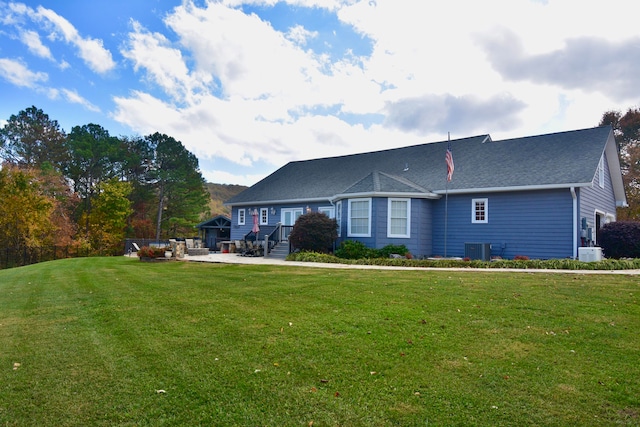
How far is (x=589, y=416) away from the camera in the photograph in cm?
302

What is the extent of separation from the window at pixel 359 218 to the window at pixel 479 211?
14.8 feet

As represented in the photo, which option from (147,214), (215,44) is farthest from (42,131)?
(215,44)

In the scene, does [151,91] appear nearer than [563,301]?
No

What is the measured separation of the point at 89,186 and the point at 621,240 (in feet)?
132

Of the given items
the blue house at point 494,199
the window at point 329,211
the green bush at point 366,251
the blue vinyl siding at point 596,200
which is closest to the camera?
the blue house at point 494,199

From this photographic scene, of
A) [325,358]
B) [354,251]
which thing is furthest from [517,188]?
[325,358]

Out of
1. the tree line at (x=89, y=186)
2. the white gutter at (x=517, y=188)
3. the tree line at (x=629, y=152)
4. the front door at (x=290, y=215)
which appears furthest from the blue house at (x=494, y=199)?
the tree line at (x=89, y=186)

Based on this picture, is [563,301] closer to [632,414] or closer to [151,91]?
[632,414]

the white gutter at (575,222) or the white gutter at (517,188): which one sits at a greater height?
the white gutter at (517,188)

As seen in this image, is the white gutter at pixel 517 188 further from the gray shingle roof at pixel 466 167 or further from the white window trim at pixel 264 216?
the white window trim at pixel 264 216

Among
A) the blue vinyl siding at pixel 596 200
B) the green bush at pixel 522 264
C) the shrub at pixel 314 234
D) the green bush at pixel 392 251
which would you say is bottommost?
the green bush at pixel 522 264

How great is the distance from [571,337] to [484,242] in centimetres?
1197

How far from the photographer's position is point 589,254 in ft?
42.8

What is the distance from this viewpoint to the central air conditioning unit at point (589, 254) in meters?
13.0
